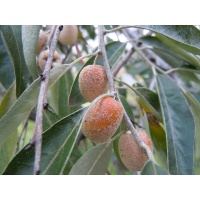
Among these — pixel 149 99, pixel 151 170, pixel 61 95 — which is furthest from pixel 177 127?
pixel 61 95

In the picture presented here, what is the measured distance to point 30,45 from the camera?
2.67ft

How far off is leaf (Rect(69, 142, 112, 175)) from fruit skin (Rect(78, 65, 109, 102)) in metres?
0.12

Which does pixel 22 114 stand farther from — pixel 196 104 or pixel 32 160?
pixel 196 104

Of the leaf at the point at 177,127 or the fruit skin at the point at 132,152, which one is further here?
the leaf at the point at 177,127

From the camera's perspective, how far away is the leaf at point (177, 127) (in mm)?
826

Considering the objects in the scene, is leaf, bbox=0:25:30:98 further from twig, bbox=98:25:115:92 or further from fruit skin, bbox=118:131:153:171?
fruit skin, bbox=118:131:153:171

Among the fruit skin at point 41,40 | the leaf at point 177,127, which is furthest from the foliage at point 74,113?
the fruit skin at point 41,40

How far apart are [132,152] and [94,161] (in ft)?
0.45

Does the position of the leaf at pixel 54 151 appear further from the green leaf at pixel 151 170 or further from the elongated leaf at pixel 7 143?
the elongated leaf at pixel 7 143

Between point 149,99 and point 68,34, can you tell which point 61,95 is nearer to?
point 68,34

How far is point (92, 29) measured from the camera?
1.58m

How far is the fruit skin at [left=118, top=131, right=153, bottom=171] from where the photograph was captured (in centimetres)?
67

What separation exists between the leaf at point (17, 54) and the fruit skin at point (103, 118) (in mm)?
278

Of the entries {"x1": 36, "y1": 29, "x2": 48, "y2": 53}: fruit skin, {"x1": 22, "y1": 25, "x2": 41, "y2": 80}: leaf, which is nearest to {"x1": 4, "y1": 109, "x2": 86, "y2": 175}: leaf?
{"x1": 22, "y1": 25, "x2": 41, "y2": 80}: leaf
